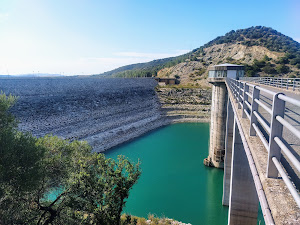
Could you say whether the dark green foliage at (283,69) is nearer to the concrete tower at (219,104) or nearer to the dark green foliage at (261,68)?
the dark green foliage at (261,68)

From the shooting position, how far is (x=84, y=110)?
28.4 meters

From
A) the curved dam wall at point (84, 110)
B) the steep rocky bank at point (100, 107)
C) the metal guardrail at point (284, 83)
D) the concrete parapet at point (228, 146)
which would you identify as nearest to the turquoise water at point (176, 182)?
the concrete parapet at point (228, 146)

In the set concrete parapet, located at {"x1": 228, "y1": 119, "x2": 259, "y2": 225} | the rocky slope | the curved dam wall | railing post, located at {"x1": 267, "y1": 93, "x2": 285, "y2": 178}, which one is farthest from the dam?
the rocky slope

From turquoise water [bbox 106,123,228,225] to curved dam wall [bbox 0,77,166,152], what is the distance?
124 inches

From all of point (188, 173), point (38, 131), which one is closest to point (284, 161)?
point (188, 173)

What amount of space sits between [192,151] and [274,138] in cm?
2147

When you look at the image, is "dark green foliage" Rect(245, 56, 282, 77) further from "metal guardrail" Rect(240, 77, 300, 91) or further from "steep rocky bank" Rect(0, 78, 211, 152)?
"metal guardrail" Rect(240, 77, 300, 91)

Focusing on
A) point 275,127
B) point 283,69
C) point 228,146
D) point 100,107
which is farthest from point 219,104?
point 283,69

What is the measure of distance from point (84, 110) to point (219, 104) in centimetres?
1858

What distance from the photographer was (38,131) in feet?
69.6

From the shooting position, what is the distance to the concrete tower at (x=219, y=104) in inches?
661

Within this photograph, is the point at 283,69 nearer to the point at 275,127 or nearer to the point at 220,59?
the point at 220,59

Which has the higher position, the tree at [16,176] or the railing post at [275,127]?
the railing post at [275,127]

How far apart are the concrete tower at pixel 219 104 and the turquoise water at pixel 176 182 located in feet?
5.86
